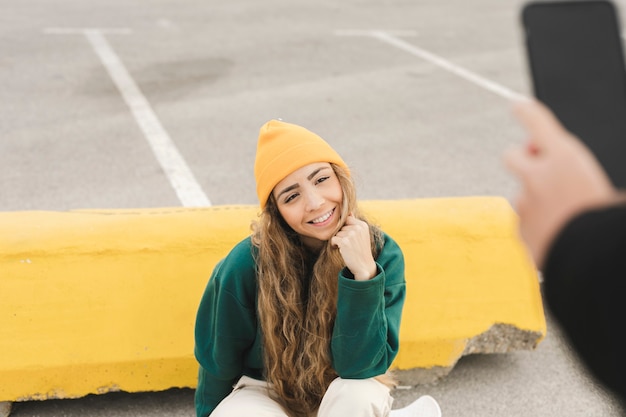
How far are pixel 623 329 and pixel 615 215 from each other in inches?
5.1

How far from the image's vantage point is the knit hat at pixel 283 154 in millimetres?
Result: 2904

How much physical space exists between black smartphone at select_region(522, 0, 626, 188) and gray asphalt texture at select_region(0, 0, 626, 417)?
7.93ft

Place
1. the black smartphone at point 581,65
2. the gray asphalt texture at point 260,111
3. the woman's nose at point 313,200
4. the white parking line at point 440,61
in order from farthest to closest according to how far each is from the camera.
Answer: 1. the white parking line at point 440,61
2. the gray asphalt texture at point 260,111
3. the woman's nose at point 313,200
4. the black smartphone at point 581,65

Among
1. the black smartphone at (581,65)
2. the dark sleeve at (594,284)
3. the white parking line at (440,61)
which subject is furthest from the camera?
the white parking line at (440,61)

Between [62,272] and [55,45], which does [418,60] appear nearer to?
[55,45]

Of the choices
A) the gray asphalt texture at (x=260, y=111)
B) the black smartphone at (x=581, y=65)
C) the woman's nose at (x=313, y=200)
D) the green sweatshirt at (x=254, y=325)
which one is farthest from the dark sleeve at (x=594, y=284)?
the gray asphalt texture at (x=260, y=111)

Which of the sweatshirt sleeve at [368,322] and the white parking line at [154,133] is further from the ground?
the sweatshirt sleeve at [368,322]

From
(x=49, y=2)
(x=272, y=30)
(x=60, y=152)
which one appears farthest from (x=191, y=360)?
(x=49, y=2)

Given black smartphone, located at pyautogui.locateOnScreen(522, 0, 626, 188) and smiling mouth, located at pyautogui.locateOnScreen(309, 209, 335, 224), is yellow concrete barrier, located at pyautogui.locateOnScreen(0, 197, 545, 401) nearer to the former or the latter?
smiling mouth, located at pyautogui.locateOnScreen(309, 209, 335, 224)

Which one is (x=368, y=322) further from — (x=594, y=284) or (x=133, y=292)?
(x=594, y=284)

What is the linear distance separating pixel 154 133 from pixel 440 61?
160 inches

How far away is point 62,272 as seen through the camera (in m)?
3.47

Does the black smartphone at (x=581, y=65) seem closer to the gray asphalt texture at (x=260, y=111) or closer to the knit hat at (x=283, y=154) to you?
the knit hat at (x=283, y=154)

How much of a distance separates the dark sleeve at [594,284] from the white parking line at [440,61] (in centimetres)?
744
